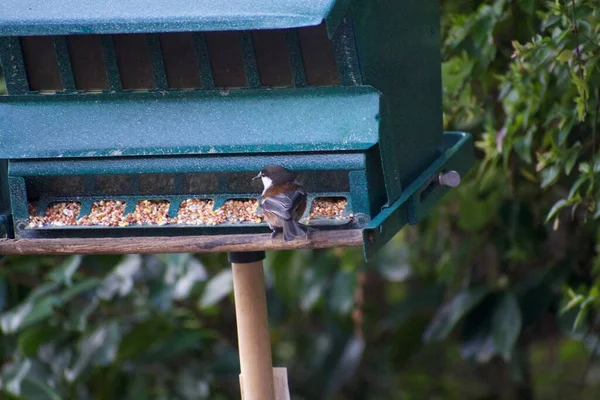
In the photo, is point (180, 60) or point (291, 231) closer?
point (291, 231)

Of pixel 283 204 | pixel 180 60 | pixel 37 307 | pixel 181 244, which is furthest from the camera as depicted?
pixel 37 307

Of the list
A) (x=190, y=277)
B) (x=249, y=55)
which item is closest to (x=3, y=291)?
(x=190, y=277)

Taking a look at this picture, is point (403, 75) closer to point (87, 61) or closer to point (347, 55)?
point (347, 55)

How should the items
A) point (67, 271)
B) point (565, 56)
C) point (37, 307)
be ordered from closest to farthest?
point (565, 56) < point (67, 271) < point (37, 307)

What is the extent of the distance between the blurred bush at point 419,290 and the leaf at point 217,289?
12 mm

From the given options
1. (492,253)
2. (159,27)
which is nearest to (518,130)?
(492,253)

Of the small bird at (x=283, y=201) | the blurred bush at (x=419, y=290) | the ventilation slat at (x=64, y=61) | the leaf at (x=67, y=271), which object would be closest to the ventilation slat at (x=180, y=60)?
the ventilation slat at (x=64, y=61)

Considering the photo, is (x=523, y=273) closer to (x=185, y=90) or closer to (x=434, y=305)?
(x=434, y=305)

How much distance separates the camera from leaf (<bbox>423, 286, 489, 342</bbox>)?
4.41m

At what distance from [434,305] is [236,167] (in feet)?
7.92

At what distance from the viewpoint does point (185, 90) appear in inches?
124

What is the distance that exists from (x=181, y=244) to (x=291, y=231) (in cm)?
34

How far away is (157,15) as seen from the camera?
2.89 meters

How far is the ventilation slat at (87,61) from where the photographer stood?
3.23m
